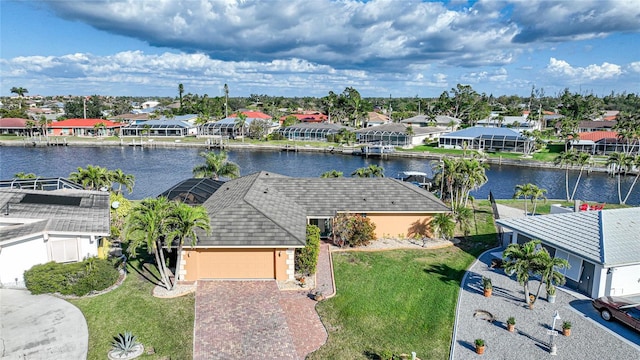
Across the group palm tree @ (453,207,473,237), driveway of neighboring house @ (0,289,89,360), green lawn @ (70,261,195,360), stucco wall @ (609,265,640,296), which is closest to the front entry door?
stucco wall @ (609,265,640,296)

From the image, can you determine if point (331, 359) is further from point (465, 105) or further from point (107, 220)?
point (465, 105)

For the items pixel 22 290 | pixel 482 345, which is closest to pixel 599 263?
pixel 482 345

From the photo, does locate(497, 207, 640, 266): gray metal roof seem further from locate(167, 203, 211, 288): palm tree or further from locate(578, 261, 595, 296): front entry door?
locate(167, 203, 211, 288): palm tree

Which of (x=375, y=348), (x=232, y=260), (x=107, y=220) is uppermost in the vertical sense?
(x=107, y=220)

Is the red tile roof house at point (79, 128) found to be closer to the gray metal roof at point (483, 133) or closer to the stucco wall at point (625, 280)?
the gray metal roof at point (483, 133)

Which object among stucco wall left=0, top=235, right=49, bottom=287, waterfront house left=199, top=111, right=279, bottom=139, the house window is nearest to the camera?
stucco wall left=0, top=235, right=49, bottom=287

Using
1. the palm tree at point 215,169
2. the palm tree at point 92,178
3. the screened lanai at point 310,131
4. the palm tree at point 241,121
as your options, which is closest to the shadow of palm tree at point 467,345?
the palm tree at point 92,178

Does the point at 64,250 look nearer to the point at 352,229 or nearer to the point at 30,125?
the point at 352,229

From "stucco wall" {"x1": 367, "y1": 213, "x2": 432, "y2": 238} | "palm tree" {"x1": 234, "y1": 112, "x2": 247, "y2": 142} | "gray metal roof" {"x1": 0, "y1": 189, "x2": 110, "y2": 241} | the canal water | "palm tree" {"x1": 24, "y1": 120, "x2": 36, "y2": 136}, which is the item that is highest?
"palm tree" {"x1": 234, "y1": 112, "x2": 247, "y2": 142}
